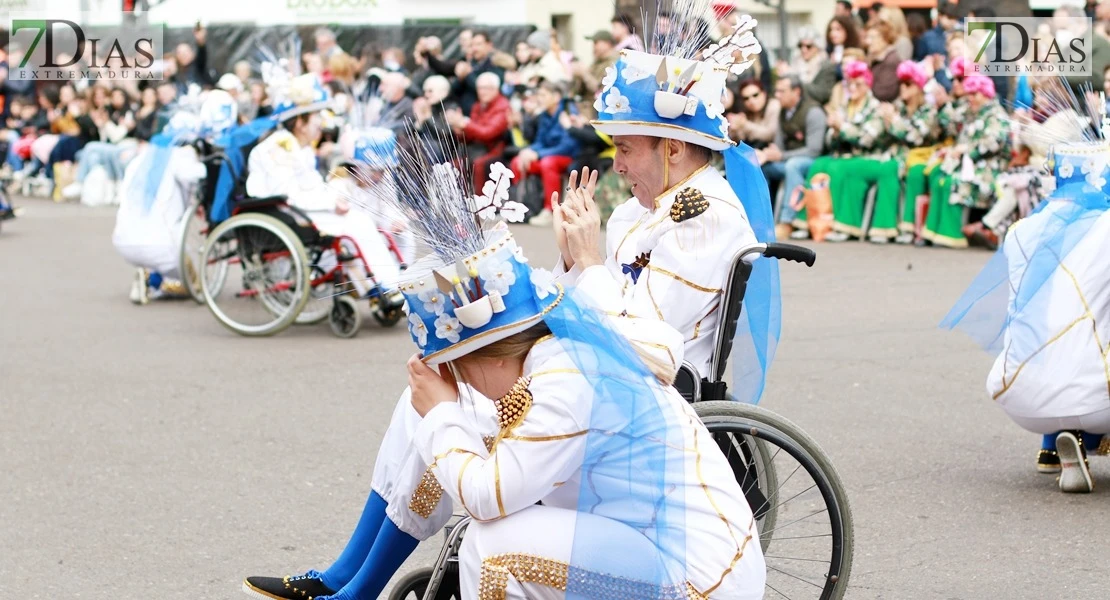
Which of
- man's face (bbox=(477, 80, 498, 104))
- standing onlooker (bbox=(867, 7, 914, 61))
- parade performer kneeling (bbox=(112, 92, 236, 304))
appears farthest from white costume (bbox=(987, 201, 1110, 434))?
man's face (bbox=(477, 80, 498, 104))

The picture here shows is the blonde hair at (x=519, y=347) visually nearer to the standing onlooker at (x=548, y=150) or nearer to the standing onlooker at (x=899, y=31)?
the standing onlooker at (x=899, y=31)

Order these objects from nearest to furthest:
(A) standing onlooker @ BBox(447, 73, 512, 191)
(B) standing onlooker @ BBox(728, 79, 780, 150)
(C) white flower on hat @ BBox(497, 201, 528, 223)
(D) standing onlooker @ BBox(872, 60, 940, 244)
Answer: (C) white flower on hat @ BBox(497, 201, 528, 223), (D) standing onlooker @ BBox(872, 60, 940, 244), (B) standing onlooker @ BBox(728, 79, 780, 150), (A) standing onlooker @ BBox(447, 73, 512, 191)

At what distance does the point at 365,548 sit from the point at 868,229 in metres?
9.64

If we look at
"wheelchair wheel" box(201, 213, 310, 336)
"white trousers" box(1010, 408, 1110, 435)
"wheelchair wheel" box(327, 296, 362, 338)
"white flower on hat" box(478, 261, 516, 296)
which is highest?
"white flower on hat" box(478, 261, 516, 296)

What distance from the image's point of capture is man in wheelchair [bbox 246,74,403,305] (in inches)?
348

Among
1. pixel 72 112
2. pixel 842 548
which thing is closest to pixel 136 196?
pixel 842 548

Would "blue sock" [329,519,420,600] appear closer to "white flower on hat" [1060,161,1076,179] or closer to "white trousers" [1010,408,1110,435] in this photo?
"white trousers" [1010,408,1110,435]

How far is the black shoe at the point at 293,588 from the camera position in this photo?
3752mm

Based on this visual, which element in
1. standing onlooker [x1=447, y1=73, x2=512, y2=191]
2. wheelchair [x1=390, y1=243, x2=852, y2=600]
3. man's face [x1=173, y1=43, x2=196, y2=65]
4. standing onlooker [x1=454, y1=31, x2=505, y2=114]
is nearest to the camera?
wheelchair [x1=390, y1=243, x2=852, y2=600]

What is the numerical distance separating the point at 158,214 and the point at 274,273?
1574 millimetres

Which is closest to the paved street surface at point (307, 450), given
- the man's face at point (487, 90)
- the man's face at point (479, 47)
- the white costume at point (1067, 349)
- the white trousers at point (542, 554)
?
the white costume at point (1067, 349)

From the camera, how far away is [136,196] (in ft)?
33.2

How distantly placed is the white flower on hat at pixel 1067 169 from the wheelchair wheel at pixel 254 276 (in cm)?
465

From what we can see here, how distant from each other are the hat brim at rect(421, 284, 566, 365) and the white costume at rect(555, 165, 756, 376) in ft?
2.57
